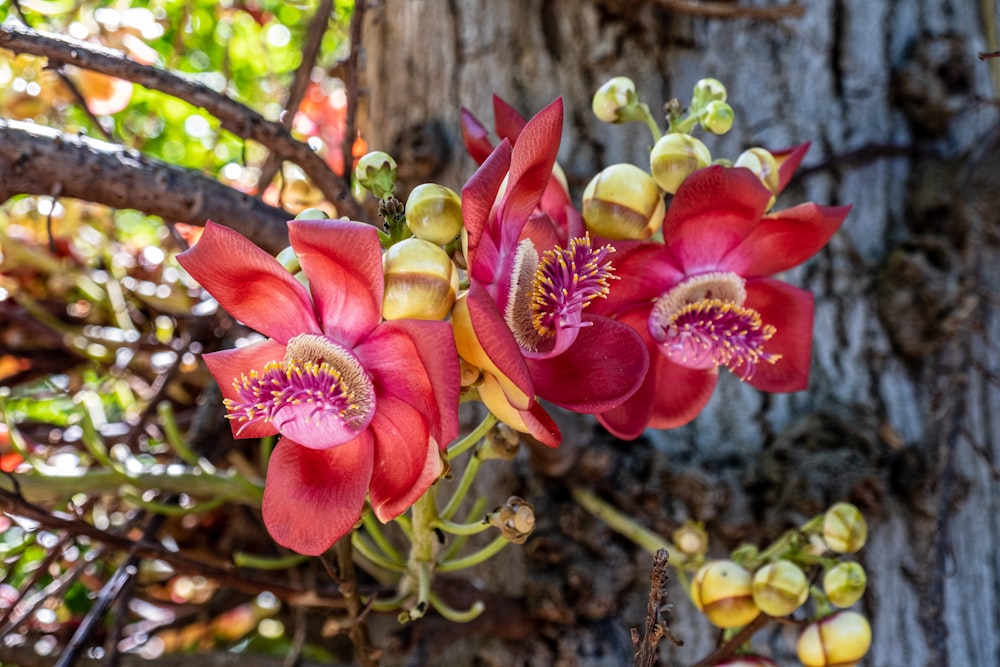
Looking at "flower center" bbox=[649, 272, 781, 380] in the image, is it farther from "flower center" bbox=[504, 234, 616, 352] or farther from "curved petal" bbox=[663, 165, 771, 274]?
"flower center" bbox=[504, 234, 616, 352]

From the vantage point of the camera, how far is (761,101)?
55.1 inches

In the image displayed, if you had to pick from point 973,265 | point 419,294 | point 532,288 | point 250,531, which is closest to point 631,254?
Result: point 532,288

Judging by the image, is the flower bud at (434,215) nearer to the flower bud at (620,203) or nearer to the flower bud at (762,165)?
the flower bud at (620,203)

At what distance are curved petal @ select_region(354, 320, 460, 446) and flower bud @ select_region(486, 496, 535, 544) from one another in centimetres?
18

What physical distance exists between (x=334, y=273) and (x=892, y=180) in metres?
1.07

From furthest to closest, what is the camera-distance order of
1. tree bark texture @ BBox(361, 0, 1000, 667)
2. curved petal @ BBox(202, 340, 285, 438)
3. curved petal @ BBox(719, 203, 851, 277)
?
1. tree bark texture @ BBox(361, 0, 1000, 667)
2. curved petal @ BBox(719, 203, 851, 277)
3. curved petal @ BBox(202, 340, 285, 438)

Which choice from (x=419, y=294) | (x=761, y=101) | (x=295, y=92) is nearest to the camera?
(x=419, y=294)

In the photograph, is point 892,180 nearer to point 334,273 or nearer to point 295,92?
point 295,92

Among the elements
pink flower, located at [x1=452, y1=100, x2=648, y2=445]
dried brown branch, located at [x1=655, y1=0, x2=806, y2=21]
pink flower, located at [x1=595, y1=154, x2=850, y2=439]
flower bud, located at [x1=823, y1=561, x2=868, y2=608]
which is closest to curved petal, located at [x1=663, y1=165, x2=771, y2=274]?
pink flower, located at [x1=595, y1=154, x2=850, y2=439]

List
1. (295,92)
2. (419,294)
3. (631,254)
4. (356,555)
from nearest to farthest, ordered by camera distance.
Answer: (419,294), (631,254), (356,555), (295,92)

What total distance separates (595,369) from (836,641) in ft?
1.39

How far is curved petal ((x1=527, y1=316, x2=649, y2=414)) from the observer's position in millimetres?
688

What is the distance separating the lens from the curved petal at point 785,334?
900 millimetres

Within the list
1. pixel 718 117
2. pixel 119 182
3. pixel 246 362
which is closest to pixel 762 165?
pixel 718 117
